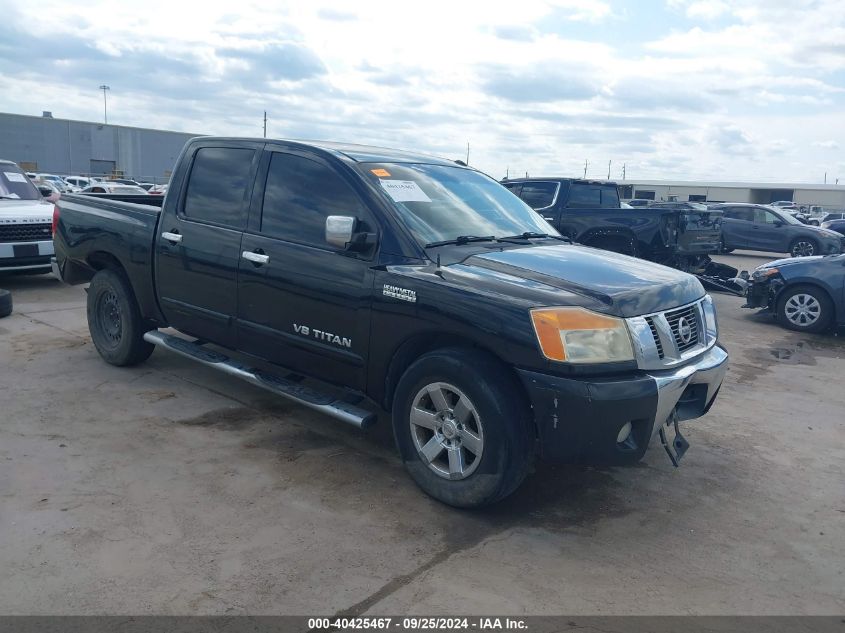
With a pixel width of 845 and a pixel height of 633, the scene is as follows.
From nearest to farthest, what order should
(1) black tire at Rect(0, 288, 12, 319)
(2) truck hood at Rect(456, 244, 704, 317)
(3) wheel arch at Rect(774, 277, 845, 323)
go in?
1. (2) truck hood at Rect(456, 244, 704, 317)
2. (1) black tire at Rect(0, 288, 12, 319)
3. (3) wheel arch at Rect(774, 277, 845, 323)

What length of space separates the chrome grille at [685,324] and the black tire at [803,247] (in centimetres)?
1733

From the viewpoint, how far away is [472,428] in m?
3.71

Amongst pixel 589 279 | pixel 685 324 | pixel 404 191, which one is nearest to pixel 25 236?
pixel 404 191

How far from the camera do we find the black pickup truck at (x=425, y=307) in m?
3.48

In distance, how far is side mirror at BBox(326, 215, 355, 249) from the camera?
13.2 ft

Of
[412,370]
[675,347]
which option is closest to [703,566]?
[675,347]

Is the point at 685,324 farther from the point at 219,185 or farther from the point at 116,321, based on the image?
the point at 116,321

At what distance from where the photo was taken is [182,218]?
5.34 meters

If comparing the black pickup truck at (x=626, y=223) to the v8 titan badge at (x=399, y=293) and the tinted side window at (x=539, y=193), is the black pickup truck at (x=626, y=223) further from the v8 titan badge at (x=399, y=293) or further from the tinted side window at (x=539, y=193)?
the v8 titan badge at (x=399, y=293)

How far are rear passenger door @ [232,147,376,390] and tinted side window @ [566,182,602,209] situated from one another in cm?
838

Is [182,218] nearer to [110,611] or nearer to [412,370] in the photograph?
[412,370]

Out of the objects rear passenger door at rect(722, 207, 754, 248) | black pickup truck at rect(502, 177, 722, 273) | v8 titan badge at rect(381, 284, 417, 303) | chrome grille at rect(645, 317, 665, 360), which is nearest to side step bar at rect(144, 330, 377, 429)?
v8 titan badge at rect(381, 284, 417, 303)

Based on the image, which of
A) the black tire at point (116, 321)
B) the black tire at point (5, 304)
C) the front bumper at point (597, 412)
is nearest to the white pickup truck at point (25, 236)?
the black tire at point (5, 304)

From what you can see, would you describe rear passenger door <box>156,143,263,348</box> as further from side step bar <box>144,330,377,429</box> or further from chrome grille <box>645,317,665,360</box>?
chrome grille <box>645,317,665,360</box>
